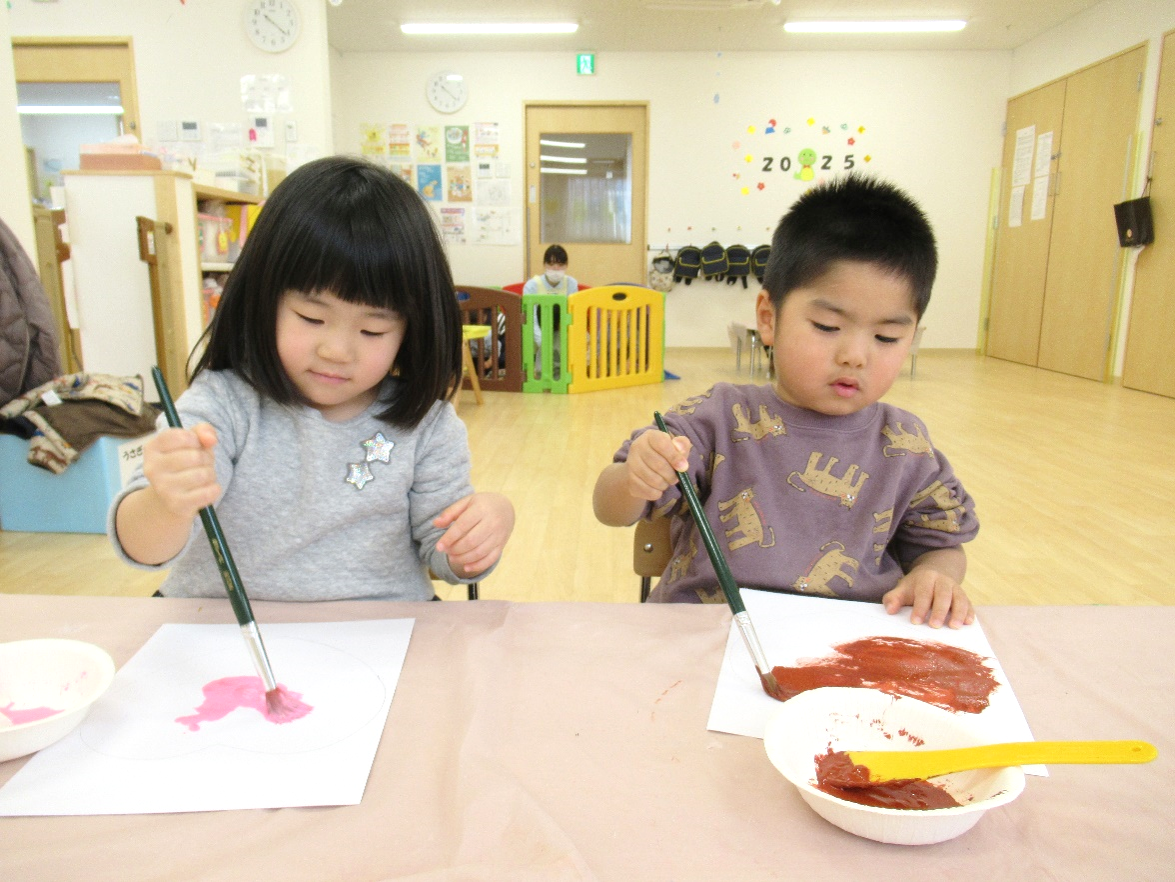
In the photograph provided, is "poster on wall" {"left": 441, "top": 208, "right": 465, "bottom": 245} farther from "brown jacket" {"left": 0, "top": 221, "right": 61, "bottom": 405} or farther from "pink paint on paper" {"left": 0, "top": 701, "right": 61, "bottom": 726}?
"pink paint on paper" {"left": 0, "top": 701, "right": 61, "bottom": 726}

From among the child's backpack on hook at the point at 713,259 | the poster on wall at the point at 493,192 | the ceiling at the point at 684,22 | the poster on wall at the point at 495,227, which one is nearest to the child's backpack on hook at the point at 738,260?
the child's backpack on hook at the point at 713,259

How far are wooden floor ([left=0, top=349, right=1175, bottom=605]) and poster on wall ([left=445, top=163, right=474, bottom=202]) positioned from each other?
2618mm

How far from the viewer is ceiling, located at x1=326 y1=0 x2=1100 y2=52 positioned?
215 inches

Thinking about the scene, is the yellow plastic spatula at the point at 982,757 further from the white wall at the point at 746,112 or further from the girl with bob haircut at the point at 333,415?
the white wall at the point at 746,112

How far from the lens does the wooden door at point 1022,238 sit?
19.6ft

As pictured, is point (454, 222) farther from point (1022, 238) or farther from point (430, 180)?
point (1022, 238)

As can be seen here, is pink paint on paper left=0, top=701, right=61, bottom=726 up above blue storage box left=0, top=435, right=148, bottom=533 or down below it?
above

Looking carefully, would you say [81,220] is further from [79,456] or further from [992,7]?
[992,7]

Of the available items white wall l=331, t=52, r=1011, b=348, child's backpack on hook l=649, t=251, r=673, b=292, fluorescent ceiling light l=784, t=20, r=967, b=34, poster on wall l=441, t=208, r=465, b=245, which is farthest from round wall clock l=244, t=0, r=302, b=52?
fluorescent ceiling light l=784, t=20, r=967, b=34

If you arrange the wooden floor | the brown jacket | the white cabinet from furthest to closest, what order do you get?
the white cabinet < the brown jacket < the wooden floor

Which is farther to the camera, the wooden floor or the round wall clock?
the round wall clock

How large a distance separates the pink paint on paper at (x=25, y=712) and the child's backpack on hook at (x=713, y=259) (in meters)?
6.57

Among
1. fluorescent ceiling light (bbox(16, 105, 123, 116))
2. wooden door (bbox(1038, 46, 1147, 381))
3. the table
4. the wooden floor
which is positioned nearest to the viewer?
the table

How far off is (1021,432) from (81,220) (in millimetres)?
3982
